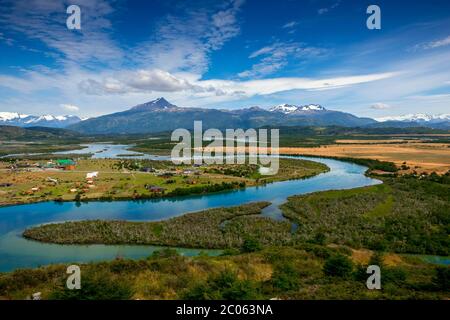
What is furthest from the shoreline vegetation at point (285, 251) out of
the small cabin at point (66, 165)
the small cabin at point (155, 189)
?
the small cabin at point (66, 165)

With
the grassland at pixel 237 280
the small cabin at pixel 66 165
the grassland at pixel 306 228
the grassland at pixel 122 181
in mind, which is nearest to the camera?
the grassland at pixel 237 280

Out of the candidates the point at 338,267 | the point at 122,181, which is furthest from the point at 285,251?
the point at 122,181

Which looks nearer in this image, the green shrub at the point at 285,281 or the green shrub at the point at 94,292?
the green shrub at the point at 94,292

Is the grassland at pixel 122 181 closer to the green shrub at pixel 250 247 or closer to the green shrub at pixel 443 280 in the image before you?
the green shrub at pixel 250 247

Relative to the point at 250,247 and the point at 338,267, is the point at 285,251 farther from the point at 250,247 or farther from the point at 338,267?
the point at 338,267

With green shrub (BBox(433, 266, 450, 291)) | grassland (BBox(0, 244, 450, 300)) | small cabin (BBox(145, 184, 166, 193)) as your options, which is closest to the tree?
grassland (BBox(0, 244, 450, 300))

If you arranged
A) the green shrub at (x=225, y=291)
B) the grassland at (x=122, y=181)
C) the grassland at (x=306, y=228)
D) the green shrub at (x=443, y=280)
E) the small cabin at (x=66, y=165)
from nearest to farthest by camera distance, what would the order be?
the green shrub at (x=225, y=291), the green shrub at (x=443, y=280), the grassland at (x=306, y=228), the grassland at (x=122, y=181), the small cabin at (x=66, y=165)

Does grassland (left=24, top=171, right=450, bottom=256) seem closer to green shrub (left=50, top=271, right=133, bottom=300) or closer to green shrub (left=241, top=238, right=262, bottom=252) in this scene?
green shrub (left=241, top=238, right=262, bottom=252)
